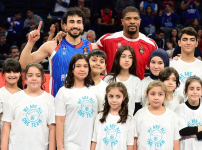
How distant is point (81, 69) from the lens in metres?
4.04

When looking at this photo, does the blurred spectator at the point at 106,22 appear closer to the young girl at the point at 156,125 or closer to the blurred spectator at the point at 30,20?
the blurred spectator at the point at 30,20

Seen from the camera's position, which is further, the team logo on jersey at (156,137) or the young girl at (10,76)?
the young girl at (10,76)

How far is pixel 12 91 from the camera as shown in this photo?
4.25 metres

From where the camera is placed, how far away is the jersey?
15.2ft

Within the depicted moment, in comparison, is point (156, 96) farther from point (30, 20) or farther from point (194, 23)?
point (194, 23)

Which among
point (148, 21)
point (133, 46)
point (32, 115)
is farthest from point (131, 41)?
point (148, 21)

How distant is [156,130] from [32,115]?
1.29 m

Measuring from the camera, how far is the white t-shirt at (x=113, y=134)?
12.8ft

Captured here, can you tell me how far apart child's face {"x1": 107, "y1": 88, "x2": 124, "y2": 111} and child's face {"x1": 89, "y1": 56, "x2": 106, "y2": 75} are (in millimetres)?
409

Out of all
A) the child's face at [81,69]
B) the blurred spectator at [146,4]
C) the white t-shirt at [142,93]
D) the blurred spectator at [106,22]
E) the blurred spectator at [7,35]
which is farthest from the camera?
the blurred spectator at [146,4]

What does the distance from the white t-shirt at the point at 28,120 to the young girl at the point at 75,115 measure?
120 millimetres

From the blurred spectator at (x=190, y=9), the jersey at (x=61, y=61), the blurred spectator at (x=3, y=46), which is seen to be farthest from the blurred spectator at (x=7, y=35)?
the jersey at (x=61, y=61)

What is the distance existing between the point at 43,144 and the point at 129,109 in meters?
1.04

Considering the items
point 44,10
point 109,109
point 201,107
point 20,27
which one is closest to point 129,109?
point 109,109
